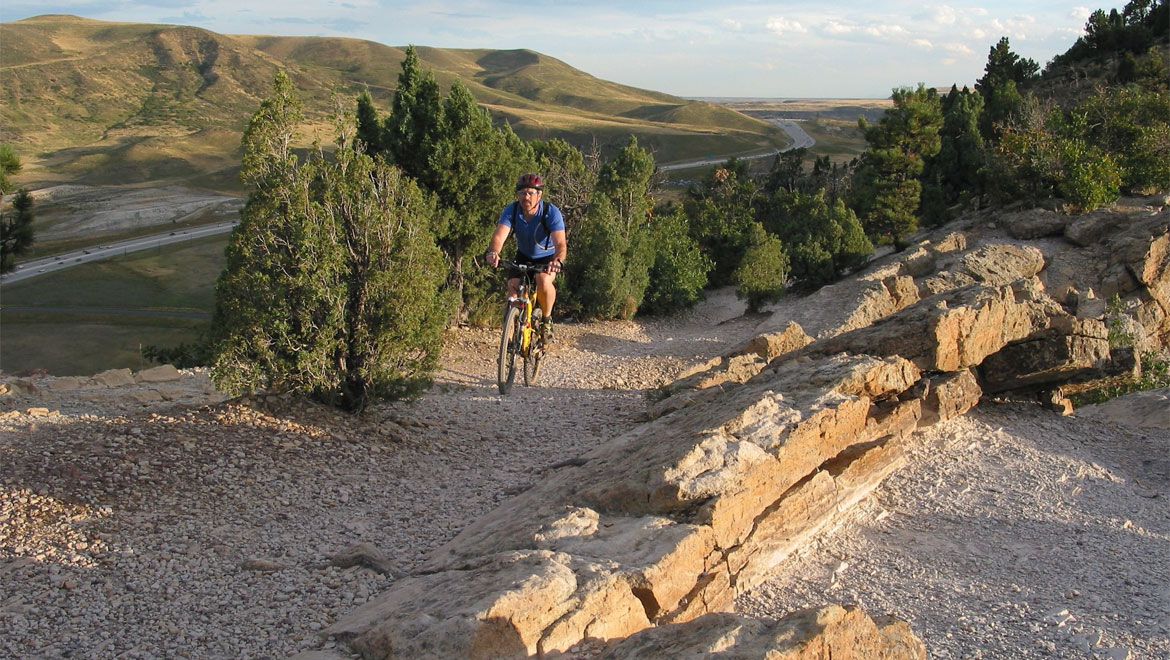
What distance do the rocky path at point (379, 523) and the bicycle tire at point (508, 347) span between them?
2.39 feet

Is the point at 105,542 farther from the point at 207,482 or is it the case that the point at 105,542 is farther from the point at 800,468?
the point at 800,468

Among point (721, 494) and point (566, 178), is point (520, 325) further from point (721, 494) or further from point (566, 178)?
point (566, 178)

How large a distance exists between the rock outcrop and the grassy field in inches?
914

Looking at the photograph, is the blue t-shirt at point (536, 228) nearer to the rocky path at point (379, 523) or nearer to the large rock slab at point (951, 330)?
the rocky path at point (379, 523)

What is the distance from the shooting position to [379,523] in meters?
7.82

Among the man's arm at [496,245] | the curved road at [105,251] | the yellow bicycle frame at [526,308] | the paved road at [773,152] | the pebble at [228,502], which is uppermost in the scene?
the paved road at [773,152]

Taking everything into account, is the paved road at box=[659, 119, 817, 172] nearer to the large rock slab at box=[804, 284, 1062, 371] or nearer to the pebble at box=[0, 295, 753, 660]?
the large rock slab at box=[804, 284, 1062, 371]

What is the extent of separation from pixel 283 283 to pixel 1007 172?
25.5 m

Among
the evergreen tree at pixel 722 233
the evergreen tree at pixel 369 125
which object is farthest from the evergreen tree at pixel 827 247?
the evergreen tree at pixel 369 125

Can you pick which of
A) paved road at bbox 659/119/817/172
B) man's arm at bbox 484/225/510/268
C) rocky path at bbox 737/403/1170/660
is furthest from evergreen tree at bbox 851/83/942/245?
paved road at bbox 659/119/817/172

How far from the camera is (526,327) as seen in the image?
36.0 ft

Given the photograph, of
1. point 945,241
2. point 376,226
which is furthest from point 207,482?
point 945,241

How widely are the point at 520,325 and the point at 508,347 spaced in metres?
0.42

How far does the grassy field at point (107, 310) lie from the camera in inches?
1297
